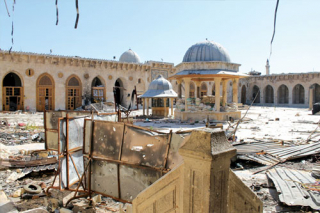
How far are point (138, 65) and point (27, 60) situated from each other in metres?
11.4

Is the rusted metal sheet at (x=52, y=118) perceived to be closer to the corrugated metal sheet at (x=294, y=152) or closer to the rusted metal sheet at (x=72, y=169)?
the rusted metal sheet at (x=72, y=169)

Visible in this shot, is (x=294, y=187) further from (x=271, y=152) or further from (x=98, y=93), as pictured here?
(x=98, y=93)

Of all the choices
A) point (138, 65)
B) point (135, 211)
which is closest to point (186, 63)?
point (138, 65)

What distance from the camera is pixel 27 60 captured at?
2391cm

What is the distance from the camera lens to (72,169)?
201 inches

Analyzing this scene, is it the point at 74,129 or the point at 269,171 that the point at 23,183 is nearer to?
the point at 74,129

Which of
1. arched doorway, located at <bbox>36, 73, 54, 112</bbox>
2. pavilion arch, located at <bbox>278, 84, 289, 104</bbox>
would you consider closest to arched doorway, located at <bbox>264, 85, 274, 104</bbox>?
pavilion arch, located at <bbox>278, 84, 289, 104</bbox>

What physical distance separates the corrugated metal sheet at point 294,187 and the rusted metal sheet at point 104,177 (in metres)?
2.82

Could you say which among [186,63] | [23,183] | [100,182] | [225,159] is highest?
[186,63]

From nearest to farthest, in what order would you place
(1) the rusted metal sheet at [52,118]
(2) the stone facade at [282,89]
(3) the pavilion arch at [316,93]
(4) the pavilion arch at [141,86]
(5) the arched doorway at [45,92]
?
1. (1) the rusted metal sheet at [52,118]
2. (5) the arched doorway at [45,92]
3. (4) the pavilion arch at [141,86]
4. (2) the stone facade at [282,89]
5. (3) the pavilion arch at [316,93]

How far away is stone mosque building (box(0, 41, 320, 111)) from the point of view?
815 inches

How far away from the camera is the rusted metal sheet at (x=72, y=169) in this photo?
490cm

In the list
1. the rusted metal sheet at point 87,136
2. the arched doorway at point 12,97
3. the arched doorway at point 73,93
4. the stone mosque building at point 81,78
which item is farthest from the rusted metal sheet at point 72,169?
the arched doorway at point 73,93

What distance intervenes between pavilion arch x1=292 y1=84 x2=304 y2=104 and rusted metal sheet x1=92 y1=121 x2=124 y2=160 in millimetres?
38424
